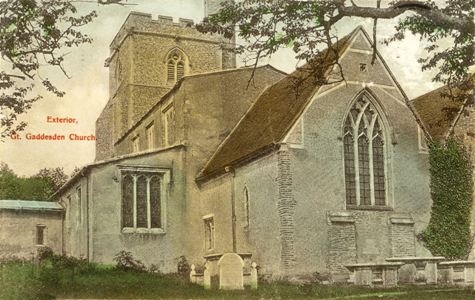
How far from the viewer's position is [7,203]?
10242mm

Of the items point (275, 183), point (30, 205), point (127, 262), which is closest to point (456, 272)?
point (275, 183)

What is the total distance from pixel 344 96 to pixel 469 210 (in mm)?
3047

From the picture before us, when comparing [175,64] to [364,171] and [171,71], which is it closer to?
[171,71]

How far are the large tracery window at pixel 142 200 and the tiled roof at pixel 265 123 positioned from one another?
820 mm

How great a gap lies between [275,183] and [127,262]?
2.74 meters

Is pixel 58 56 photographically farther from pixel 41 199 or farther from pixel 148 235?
pixel 148 235

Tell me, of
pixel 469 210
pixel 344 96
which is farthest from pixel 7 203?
pixel 469 210

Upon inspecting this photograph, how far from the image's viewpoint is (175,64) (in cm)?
1717

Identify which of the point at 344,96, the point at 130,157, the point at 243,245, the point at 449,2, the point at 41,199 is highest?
the point at 449,2

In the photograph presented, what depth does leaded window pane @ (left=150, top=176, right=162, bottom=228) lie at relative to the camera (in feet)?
39.7

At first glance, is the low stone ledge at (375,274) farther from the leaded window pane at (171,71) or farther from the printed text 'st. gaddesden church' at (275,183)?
the leaded window pane at (171,71)

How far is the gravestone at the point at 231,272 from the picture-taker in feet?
34.9

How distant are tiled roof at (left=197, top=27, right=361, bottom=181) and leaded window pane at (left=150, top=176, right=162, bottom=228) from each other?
0.79 meters

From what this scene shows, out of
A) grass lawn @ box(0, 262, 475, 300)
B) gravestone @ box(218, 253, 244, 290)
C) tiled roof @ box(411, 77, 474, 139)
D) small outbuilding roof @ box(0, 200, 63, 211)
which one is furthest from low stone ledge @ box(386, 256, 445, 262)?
small outbuilding roof @ box(0, 200, 63, 211)
